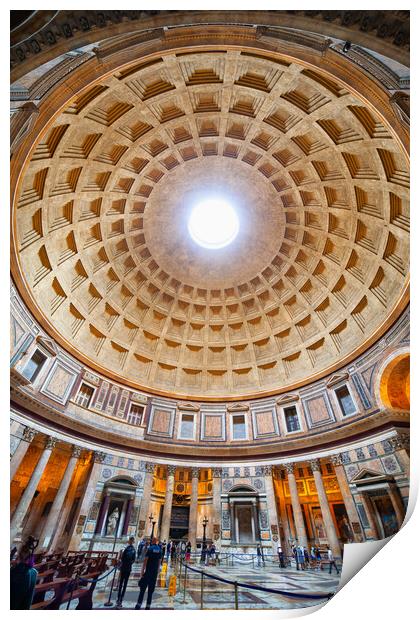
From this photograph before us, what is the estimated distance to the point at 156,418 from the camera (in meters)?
21.5

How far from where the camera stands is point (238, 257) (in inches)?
909

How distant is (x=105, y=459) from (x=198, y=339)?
439 inches

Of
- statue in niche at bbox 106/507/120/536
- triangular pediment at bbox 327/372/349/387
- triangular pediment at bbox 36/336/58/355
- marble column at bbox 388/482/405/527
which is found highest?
triangular pediment at bbox 327/372/349/387

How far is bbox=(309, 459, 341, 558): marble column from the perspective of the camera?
49.7 feet

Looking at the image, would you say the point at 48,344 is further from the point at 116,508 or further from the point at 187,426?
the point at 187,426

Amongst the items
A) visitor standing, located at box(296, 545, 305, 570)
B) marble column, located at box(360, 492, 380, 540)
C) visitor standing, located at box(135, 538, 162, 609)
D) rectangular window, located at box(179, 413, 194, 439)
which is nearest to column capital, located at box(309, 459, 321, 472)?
marble column, located at box(360, 492, 380, 540)

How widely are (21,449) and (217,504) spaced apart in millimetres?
12000

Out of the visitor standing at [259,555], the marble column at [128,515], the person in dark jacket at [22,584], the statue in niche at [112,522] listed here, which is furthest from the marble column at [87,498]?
the person in dark jacket at [22,584]

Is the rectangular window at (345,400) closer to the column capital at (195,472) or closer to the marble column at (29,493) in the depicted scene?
the column capital at (195,472)

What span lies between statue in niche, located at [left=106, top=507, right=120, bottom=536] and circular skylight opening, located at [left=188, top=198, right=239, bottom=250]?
18.0 metres

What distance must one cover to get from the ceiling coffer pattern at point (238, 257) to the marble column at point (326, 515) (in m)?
5.82

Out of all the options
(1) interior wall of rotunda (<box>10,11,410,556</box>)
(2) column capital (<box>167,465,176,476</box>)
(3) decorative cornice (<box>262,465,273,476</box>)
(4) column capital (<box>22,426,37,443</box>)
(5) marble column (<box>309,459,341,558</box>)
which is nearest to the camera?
(1) interior wall of rotunda (<box>10,11,410,556</box>)

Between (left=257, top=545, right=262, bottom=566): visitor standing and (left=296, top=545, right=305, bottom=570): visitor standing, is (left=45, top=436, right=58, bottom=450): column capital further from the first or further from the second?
(left=296, top=545, right=305, bottom=570): visitor standing

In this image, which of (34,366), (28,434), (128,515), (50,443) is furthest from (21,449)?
(128,515)
